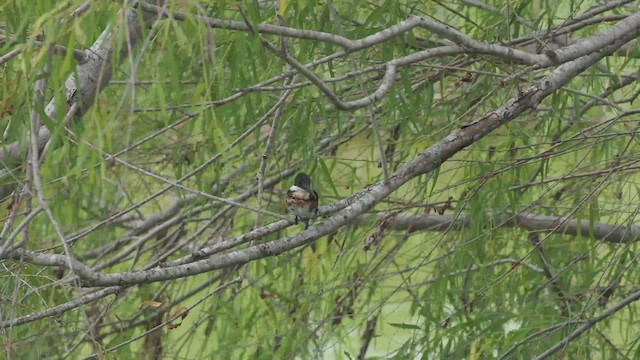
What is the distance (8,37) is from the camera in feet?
6.59

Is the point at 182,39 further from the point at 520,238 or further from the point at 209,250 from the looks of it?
the point at 520,238

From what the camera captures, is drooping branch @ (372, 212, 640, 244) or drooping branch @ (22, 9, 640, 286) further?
drooping branch @ (372, 212, 640, 244)

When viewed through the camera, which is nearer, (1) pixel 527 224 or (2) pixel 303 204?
(2) pixel 303 204

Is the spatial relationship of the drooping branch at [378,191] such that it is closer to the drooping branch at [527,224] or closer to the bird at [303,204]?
the bird at [303,204]

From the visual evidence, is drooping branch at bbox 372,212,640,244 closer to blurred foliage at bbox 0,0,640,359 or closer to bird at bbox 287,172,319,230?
blurred foliage at bbox 0,0,640,359

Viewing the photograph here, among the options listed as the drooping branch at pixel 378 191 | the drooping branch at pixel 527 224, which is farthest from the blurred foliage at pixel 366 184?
the drooping branch at pixel 378 191

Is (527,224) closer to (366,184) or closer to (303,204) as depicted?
(366,184)

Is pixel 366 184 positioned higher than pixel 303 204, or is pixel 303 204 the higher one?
pixel 366 184

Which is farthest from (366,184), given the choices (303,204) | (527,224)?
(303,204)

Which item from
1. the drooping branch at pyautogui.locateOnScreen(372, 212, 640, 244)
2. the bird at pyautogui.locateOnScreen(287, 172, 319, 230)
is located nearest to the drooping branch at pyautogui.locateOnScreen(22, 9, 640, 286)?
the bird at pyautogui.locateOnScreen(287, 172, 319, 230)

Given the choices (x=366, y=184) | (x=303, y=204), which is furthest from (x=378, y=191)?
(x=366, y=184)

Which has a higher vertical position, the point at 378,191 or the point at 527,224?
the point at 527,224

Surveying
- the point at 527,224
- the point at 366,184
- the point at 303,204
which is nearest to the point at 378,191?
the point at 303,204

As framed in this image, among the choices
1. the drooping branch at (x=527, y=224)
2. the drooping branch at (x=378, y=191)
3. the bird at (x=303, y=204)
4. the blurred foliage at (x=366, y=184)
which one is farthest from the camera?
the drooping branch at (x=527, y=224)
